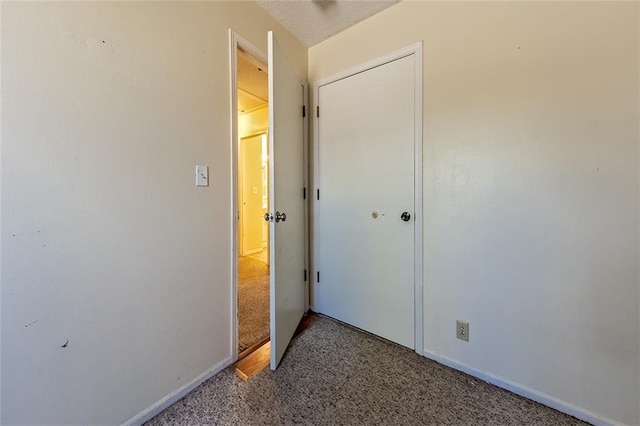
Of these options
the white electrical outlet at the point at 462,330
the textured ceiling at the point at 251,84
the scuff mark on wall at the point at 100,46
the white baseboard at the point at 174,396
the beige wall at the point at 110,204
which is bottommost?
the white baseboard at the point at 174,396

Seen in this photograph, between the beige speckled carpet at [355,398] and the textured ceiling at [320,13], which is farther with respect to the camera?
the textured ceiling at [320,13]

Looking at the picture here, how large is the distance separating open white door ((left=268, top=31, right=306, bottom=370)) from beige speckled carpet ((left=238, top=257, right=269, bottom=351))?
0.33m

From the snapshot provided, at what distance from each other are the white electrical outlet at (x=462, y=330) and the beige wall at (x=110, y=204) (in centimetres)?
144

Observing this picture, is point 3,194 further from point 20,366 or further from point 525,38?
point 525,38

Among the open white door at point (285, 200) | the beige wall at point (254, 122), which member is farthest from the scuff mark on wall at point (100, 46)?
the beige wall at point (254, 122)

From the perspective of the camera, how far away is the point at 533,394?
4.18 ft

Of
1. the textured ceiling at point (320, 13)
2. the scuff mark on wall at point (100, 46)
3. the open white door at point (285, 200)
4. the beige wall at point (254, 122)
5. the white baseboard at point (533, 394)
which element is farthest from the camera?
the beige wall at point (254, 122)

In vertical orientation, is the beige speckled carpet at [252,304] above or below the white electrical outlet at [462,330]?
below

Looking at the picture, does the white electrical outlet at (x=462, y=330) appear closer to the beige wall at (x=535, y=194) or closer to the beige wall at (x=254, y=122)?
the beige wall at (x=535, y=194)

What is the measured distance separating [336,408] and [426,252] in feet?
3.36

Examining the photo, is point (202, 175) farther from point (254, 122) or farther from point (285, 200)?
point (254, 122)

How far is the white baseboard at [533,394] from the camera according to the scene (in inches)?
44.8

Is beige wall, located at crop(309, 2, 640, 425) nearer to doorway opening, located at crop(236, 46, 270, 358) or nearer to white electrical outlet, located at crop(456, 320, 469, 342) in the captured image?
white electrical outlet, located at crop(456, 320, 469, 342)

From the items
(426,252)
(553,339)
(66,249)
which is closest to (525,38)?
(426,252)
